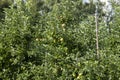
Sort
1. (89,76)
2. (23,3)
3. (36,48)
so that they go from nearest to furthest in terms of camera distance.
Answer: (89,76), (36,48), (23,3)

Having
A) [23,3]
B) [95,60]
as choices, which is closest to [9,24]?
[23,3]

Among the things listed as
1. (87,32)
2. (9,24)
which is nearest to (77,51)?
(87,32)

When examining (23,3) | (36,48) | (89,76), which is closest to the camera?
(89,76)

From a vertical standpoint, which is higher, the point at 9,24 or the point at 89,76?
the point at 9,24

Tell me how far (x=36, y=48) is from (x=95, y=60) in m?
1.31

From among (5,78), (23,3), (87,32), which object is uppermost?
(23,3)

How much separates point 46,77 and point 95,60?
1066 mm

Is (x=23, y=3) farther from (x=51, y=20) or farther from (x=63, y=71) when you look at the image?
(x=63, y=71)

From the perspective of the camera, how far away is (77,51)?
687 centimetres

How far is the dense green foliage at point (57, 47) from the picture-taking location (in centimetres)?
636

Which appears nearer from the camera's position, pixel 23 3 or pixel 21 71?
pixel 21 71

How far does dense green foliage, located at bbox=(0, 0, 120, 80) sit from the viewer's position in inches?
250

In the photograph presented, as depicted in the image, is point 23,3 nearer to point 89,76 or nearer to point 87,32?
point 87,32

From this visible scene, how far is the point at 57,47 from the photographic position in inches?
264
